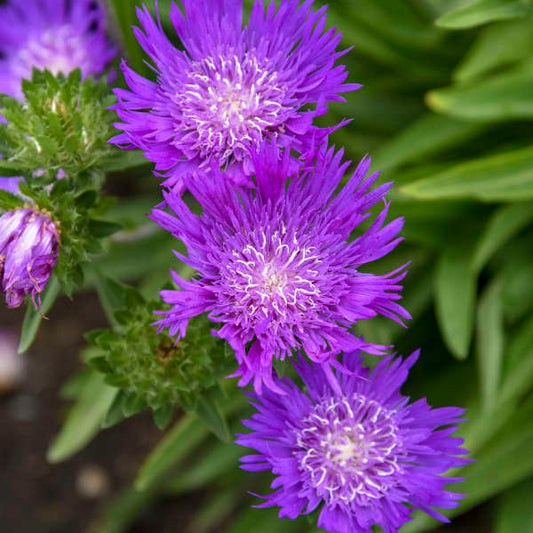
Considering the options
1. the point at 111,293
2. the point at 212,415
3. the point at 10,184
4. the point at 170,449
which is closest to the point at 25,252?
the point at 111,293

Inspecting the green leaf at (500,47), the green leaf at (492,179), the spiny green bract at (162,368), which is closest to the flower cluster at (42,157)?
the spiny green bract at (162,368)

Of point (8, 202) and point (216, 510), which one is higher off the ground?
point (8, 202)

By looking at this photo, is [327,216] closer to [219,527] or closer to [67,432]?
[67,432]

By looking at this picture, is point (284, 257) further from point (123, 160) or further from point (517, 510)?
point (517, 510)

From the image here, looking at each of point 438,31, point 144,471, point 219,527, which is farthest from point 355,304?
point 219,527

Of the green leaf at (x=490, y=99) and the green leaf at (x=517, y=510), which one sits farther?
the green leaf at (x=517, y=510)

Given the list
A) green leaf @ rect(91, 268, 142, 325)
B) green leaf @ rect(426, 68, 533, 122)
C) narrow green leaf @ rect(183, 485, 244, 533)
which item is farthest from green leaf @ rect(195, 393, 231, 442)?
narrow green leaf @ rect(183, 485, 244, 533)

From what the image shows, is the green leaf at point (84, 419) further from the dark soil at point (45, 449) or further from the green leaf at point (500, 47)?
the green leaf at point (500, 47)
